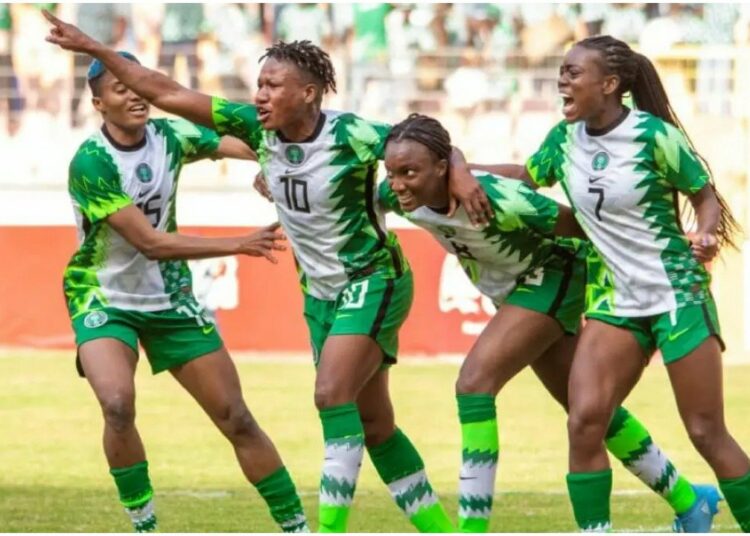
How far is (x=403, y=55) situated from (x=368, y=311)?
1319 centimetres

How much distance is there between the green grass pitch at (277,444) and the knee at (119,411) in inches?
42.3

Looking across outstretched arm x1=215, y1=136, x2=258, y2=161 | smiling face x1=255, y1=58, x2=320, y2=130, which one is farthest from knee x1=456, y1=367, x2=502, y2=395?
outstretched arm x1=215, y1=136, x2=258, y2=161

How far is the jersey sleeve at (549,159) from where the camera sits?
7.28 meters

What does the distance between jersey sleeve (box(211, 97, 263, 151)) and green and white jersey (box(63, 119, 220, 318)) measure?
665 mm

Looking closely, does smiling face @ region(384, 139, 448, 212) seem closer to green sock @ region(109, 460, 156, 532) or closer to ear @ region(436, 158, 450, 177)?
ear @ region(436, 158, 450, 177)

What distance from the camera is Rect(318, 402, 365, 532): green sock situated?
7.11m

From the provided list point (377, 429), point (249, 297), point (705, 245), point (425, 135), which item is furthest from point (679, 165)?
point (249, 297)

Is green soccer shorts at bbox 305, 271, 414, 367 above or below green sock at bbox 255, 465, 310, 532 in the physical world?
above

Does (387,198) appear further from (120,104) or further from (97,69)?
(97,69)

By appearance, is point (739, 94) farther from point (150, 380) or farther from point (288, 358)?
point (150, 380)

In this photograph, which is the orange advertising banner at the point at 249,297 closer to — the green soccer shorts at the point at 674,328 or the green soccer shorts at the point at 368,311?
the green soccer shorts at the point at 368,311

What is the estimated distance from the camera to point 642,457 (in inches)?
305

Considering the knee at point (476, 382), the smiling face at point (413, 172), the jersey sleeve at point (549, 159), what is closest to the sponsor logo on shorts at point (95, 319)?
the smiling face at point (413, 172)

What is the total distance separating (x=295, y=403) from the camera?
15008 millimetres
